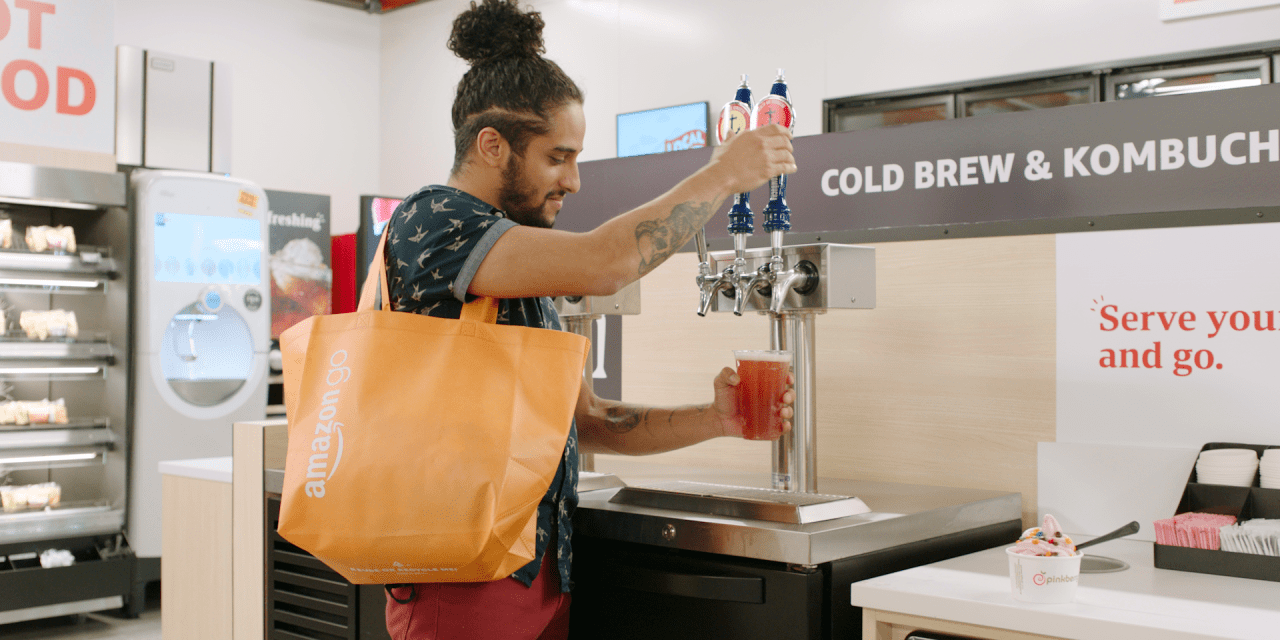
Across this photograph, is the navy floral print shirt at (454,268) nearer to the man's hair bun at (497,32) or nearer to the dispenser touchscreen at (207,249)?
the man's hair bun at (497,32)

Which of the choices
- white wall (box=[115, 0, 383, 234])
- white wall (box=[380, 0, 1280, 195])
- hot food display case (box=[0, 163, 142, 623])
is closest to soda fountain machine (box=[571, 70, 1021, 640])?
hot food display case (box=[0, 163, 142, 623])

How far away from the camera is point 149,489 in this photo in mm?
4707

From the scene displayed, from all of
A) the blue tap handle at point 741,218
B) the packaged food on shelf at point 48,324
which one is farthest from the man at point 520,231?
the packaged food on shelf at point 48,324

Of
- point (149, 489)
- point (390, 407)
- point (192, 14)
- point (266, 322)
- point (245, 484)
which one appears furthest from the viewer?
point (192, 14)

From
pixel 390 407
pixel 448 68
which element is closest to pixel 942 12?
pixel 448 68

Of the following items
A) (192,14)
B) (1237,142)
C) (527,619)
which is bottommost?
(527,619)

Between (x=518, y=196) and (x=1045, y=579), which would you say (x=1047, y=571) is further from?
(x=518, y=196)

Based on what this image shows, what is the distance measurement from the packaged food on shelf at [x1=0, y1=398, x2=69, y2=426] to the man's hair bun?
3856 mm

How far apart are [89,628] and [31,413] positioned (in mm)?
951

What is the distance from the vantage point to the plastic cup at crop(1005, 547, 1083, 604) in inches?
44.8

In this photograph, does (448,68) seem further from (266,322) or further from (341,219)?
(266,322)

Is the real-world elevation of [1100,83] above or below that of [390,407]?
above

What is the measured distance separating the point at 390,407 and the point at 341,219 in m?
6.90

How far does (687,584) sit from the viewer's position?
1393 mm
